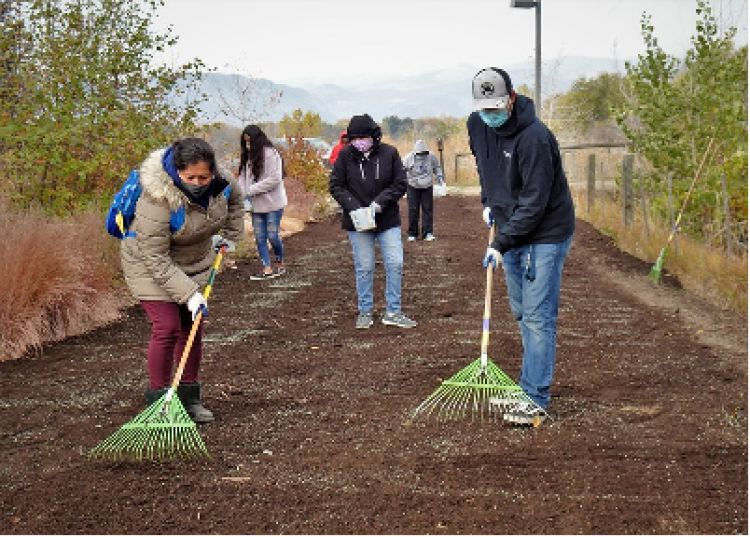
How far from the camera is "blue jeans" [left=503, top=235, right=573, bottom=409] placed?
15.0 feet

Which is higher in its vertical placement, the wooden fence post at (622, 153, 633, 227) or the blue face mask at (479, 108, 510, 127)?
the blue face mask at (479, 108, 510, 127)

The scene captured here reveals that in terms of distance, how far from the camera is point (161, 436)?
15.3 ft

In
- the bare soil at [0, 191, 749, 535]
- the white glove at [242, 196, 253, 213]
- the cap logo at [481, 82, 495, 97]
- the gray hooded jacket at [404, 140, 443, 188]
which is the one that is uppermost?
the cap logo at [481, 82, 495, 97]

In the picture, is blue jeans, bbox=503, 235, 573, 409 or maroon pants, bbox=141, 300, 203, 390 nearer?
blue jeans, bbox=503, 235, 573, 409

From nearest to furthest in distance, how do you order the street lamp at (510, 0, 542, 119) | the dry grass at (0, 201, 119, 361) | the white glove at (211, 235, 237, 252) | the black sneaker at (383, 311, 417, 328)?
the white glove at (211, 235, 237, 252) → the dry grass at (0, 201, 119, 361) → the black sneaker at (383, 311, 417, 328) → the street lamp at (510, 0, 542, 119)

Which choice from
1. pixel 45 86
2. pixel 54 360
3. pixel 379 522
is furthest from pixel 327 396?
pixel 45 86

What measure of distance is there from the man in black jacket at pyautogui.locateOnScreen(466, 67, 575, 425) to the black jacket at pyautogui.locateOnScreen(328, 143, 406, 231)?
2.56 m

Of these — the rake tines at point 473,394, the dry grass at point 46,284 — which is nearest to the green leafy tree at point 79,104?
the dry grass at point 46,284

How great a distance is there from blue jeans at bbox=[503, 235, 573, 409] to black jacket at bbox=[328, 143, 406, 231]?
2.65 meters

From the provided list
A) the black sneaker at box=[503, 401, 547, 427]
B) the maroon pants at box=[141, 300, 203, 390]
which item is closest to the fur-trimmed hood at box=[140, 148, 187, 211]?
the maroon pants at box=[141, 300, 203, 390]

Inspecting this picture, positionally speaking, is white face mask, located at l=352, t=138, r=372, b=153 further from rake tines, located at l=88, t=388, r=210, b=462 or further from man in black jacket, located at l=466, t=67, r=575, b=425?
rake tines, located at l=88, t=388, r=210, b=462

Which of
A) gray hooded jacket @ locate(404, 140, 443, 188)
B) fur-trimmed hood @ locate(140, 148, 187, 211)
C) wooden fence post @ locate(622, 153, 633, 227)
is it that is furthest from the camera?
gray hooded jacket @ locate(404, 140, 443, 188)

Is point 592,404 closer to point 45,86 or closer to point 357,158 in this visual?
point 357,158

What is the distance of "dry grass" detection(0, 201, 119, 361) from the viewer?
6793 millimetres
